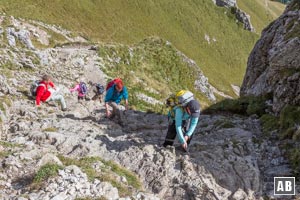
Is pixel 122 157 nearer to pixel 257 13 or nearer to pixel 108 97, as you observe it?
pixel 108 97

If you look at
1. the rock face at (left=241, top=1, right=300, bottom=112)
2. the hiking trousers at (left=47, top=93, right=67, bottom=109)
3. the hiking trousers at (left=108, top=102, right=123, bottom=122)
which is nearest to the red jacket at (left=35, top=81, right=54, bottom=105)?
the hiking trousers at (left=47, top=93, right=67, bottom=109)

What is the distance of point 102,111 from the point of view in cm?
2122

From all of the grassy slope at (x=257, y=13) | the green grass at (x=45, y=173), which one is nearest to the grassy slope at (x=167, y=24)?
the grassy slope at (x=257, y=13)

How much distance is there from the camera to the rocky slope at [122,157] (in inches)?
431

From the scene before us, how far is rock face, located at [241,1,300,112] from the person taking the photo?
1778 cm

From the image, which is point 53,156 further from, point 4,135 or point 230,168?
point 230,168

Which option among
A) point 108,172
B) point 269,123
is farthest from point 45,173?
point 269,123

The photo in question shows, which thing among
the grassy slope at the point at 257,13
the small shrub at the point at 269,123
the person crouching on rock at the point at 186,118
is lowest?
the person crouching on rock at the point at 186,118

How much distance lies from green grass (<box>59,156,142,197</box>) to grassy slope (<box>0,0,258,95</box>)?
56492 millimetres

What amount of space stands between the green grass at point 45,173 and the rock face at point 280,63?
11.4 meters

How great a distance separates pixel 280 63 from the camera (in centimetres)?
1942

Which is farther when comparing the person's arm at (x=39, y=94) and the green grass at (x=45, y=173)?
the person's arm at (x=39, y=94)

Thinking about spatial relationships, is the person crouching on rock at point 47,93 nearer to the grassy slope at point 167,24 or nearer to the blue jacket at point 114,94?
the blue jacket at point 114,94

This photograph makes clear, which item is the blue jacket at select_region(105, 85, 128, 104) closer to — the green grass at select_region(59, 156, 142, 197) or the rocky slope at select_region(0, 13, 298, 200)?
the rocky slope at select_region(0, 13, 298, 200)
